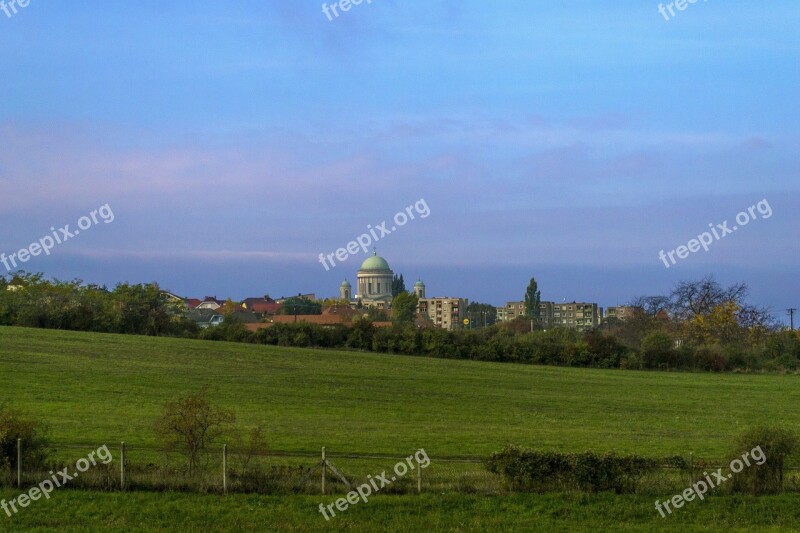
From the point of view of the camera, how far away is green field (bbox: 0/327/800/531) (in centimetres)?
2295

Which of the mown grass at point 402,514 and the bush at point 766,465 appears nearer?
the mown grass at point 402,514

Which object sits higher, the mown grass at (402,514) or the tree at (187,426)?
the tree at (187,426)

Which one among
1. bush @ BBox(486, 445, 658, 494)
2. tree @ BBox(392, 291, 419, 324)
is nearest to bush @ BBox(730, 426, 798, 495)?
bush @ BBox(486, 445, 658, 494)

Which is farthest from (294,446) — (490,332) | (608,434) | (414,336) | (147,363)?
(490,332)

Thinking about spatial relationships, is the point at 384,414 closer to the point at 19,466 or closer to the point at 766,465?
the point at 19,466

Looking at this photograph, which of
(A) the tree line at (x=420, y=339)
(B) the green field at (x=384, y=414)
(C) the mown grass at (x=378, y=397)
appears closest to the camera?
(B) the green field at (x=384, y=414)

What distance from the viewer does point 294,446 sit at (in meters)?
32.8

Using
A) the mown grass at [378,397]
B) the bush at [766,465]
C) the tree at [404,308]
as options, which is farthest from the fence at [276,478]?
the tree at [404,308]

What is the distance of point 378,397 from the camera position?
53500mm

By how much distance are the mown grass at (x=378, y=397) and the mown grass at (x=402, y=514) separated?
8199mm

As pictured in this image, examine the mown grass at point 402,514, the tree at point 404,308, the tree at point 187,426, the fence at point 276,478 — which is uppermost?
the tree at point 404,308

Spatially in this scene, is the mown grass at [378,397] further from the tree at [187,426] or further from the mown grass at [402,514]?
the mown grass at [402,514]

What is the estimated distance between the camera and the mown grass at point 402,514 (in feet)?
73.4

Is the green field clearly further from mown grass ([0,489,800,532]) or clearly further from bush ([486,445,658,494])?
bush ([486,445,658,494])
